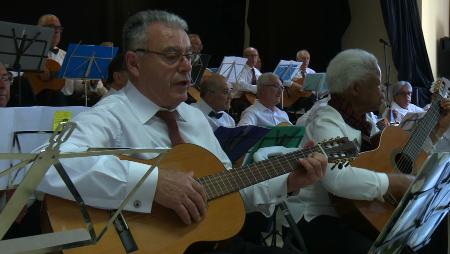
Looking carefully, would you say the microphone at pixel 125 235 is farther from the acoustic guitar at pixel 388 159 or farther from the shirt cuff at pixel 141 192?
the acoustic guitar at pixel 388 159

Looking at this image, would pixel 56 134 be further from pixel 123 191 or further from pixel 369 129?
pixel 369 129

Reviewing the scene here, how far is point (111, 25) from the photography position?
923 centimetres

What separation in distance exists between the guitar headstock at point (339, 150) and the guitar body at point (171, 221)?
403 mm

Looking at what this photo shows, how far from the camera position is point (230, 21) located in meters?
10.7

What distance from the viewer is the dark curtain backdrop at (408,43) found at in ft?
28.8

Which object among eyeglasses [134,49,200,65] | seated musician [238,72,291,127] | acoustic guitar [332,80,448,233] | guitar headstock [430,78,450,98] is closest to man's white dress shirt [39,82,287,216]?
eyeglasses [134,49,200,65]

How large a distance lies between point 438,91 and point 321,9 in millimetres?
7335

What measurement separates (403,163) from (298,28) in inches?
308

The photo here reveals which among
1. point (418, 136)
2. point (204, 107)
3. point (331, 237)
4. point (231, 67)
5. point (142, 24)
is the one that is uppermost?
point (142, 24)

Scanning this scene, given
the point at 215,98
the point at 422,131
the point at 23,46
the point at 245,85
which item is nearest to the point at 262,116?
the point at 215,98

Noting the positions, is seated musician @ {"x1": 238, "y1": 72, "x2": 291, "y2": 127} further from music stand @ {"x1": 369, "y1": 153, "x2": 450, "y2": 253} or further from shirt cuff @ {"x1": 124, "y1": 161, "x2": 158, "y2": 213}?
music stand @ {"x1": 369, "y1": 153, "x2": 450, "y2": 253}

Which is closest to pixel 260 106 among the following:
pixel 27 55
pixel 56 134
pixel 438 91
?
pixel 27 55

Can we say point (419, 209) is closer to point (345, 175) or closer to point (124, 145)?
point (345, 175)

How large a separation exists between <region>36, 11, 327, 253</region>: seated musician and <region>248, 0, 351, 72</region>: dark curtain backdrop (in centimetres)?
793
